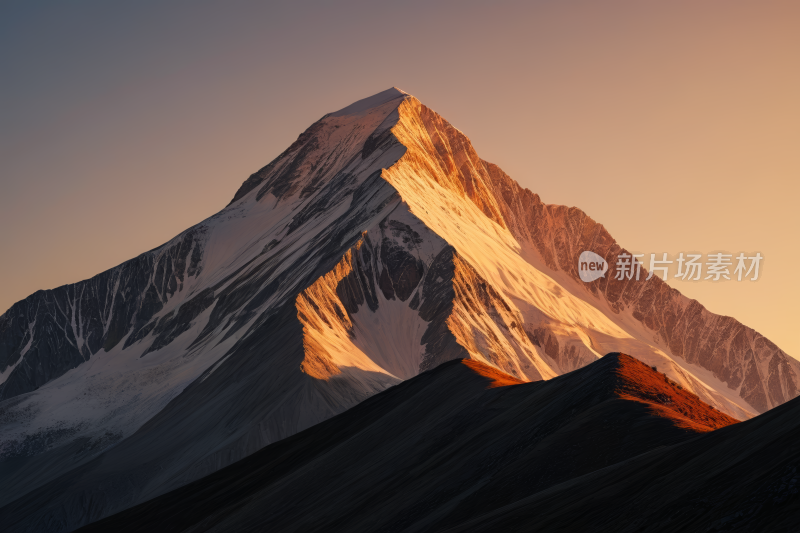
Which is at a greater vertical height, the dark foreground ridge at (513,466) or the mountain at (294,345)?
the mountain at (294,345)

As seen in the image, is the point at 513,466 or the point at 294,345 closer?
the point at 513,466

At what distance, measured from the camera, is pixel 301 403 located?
99062 millimetres

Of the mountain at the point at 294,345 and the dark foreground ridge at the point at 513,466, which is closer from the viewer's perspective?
the dark foreground ridge at the point at 513,466

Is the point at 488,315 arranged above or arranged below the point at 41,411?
below

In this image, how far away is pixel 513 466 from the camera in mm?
39625

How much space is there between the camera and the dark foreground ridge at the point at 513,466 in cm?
2533

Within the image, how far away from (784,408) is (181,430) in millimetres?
87096

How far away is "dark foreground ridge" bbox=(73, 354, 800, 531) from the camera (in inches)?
997

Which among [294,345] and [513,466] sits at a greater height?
[294,345]

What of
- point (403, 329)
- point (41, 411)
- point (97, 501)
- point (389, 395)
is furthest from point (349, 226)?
point (389, 395)

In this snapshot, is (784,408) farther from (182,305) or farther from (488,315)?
(182,305)

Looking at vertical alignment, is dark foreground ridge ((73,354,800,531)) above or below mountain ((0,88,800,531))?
below

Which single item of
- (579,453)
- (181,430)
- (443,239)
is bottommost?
(579,453)

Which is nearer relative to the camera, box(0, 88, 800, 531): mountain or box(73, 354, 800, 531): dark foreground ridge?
box(73, 354, 800, 531): dark foreground ridge
